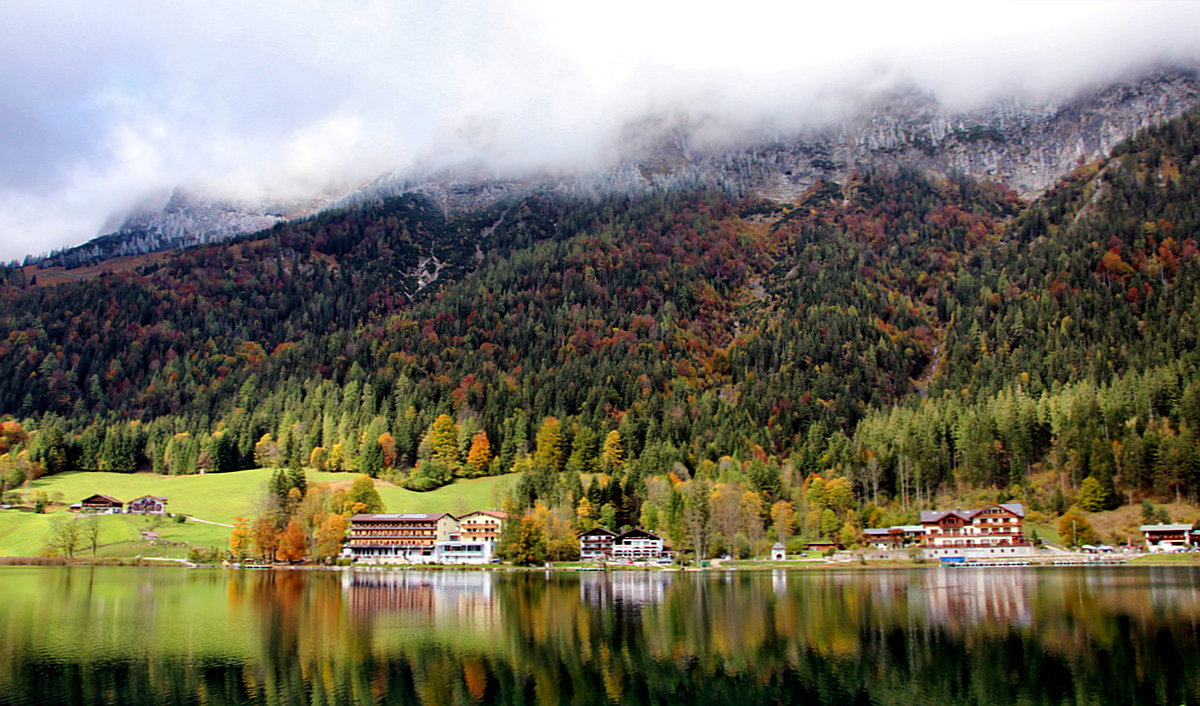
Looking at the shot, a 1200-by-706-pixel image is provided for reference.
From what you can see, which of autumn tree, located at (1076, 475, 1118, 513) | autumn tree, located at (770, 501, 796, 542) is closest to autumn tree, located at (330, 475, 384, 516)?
autumn tree, located at (770, 501, 796, 542)

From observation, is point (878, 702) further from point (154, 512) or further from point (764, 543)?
point (154, 512)

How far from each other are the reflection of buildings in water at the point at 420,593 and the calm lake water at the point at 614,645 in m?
0.44

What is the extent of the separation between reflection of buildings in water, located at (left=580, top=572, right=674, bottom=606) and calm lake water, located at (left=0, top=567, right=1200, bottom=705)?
2.57ft

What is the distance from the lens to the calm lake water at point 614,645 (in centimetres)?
3738

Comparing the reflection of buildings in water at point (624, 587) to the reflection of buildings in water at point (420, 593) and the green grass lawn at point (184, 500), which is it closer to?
the reflection of buildings in water at point (420, 593)

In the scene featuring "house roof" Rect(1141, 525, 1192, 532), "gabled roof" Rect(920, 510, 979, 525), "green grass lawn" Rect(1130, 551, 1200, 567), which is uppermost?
"gabled roof" Rect(920, 510, 979, 525)

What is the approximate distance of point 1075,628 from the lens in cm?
5066

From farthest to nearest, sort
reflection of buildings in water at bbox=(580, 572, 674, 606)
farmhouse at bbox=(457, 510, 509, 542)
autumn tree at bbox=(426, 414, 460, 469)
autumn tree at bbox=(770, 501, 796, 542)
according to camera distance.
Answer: autumn tree at bbox=(426, 414, 460, 469) < farmhouse at bbox=(457, 510, 509, 542) < autumn tree at bbox=(770, 501, 796, 542) < reflection of buildings in water at bbox=(580, 572, 674, 606)

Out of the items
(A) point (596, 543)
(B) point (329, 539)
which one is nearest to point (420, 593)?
(B) point (329, 539)

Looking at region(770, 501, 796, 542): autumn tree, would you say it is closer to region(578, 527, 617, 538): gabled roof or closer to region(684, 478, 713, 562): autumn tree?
region(684, 478, 713, 562): autumn tree

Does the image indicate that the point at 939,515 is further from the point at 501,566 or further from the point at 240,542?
the point at 240,542

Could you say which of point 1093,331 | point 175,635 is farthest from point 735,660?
point 1093,331

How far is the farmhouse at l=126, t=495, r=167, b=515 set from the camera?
147m

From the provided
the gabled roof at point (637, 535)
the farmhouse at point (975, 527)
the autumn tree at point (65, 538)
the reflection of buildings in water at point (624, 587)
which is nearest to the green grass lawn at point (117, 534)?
the autumn tree at point (65, 538)
